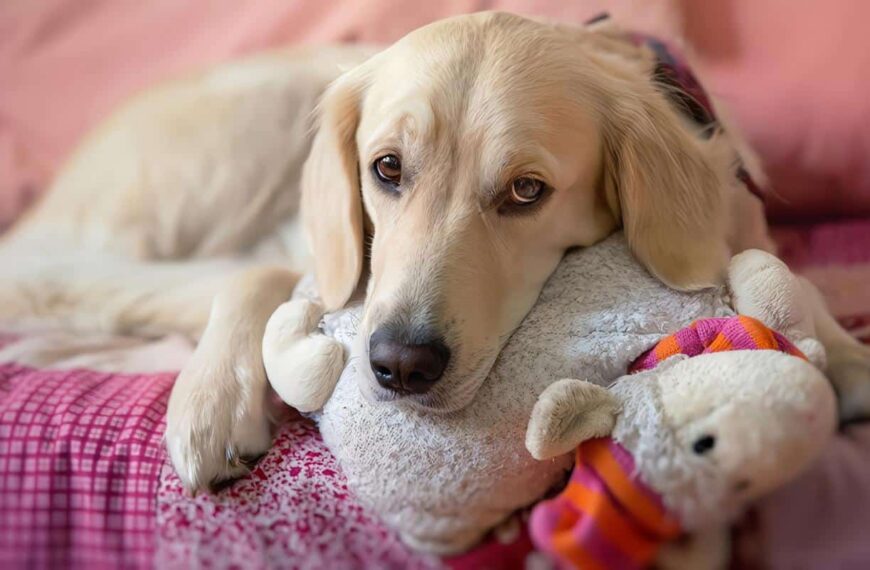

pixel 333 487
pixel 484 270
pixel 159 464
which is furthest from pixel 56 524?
pixel 484 270

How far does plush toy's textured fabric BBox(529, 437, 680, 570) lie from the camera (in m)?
0.80

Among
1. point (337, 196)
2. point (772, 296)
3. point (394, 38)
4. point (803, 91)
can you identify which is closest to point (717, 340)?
point (772, 296)

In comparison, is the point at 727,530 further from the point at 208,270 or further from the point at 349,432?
the point at 208,270

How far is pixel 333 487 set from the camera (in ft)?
3.66

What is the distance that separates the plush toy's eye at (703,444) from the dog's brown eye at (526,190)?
525 millimetres

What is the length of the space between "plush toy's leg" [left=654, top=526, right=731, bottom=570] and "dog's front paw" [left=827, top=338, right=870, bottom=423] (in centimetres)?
22

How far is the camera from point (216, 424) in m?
1.24

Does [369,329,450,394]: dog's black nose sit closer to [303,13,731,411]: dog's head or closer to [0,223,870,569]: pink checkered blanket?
[303,13,731,411]: dog's head

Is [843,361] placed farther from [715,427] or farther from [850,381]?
[715,427]

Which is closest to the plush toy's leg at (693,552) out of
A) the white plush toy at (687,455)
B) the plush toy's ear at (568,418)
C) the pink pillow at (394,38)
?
the white plush toy at (687,455)

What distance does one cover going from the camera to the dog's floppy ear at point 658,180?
4.17 ft

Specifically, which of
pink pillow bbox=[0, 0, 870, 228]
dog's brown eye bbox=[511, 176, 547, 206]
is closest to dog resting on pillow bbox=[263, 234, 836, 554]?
dog's brown eye bbox=[511, 176, 547, 206]

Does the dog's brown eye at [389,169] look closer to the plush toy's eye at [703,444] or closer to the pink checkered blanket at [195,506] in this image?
the pink checkered blanket at [195,506]

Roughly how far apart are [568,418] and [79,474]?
30.0 inches
